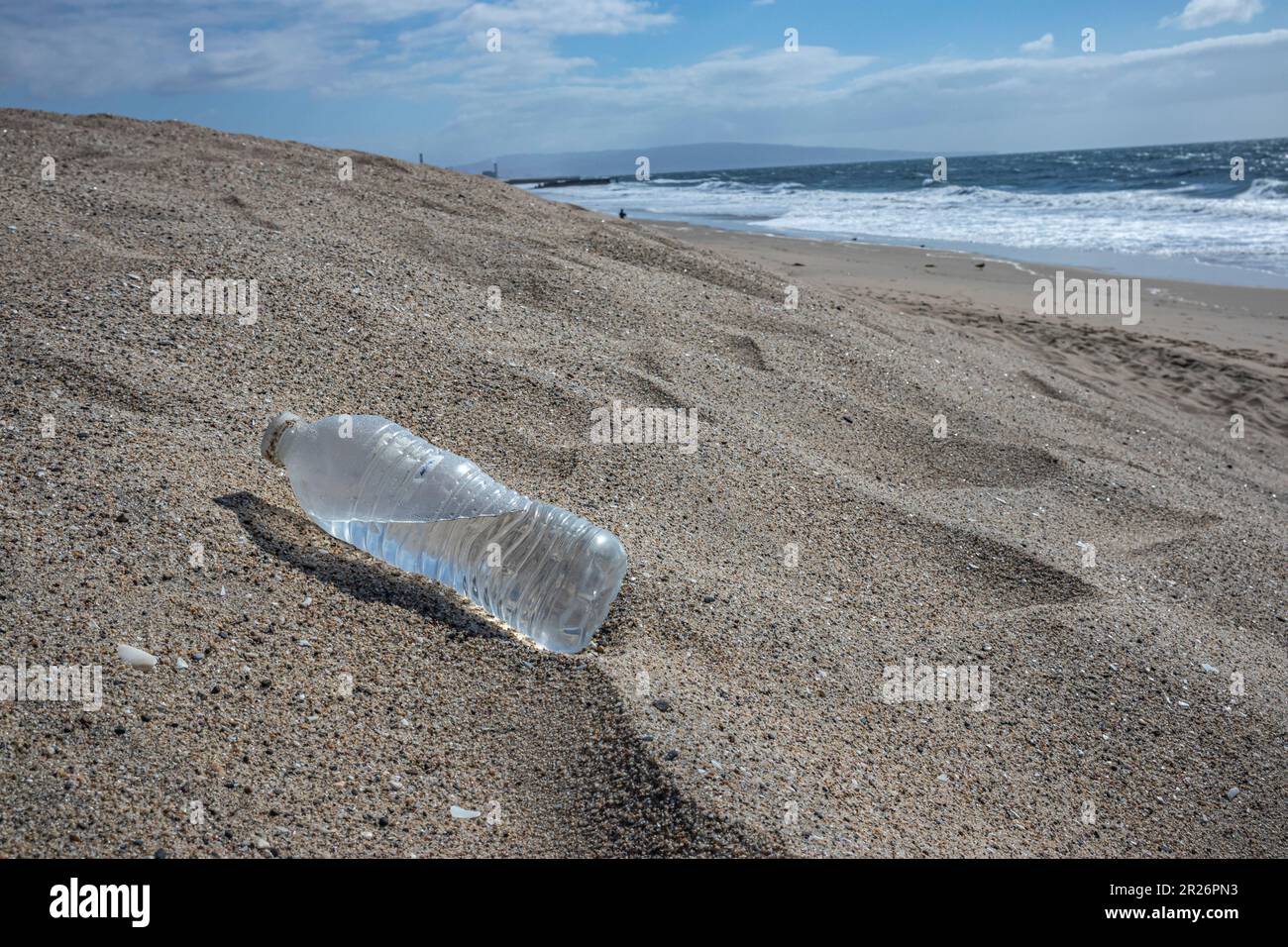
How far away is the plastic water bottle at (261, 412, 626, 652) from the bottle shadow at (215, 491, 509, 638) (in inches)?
2.4

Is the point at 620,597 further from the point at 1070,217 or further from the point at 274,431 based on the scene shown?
the point at 1070,217

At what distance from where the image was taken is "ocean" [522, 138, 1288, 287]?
1223cm

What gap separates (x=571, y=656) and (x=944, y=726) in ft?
3.16

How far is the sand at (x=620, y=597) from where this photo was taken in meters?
1.79

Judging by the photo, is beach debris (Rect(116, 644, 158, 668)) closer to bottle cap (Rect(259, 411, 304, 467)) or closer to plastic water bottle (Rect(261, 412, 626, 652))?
plastic water bottle (Rect(261, 412, 626, 652))

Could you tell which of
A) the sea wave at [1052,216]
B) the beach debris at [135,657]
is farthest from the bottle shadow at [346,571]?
the sea wave at [1052,216]

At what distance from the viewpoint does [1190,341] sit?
751cm

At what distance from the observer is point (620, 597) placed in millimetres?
2455

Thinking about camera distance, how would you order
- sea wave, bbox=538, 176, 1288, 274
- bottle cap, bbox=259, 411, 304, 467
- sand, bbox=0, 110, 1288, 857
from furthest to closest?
1. sea wave, bbox=538, 176, 1288, 274
2. bottle cap, bbox=259, 411, 304, 467
3. sand, bbox=0, 110, 1288, 857

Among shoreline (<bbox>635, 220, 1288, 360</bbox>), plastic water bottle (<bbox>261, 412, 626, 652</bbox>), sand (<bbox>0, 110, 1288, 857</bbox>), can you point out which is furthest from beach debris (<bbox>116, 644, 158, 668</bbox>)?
shoreline (<bbox>635, 220, 1288, 360</bbox>)

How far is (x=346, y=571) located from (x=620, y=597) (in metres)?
0.72

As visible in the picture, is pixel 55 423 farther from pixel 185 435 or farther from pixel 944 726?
pixel 944 726

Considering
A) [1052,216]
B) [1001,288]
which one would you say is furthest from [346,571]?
[1052,216]

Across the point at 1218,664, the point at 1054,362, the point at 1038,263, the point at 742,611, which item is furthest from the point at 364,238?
the point at 1038,263
